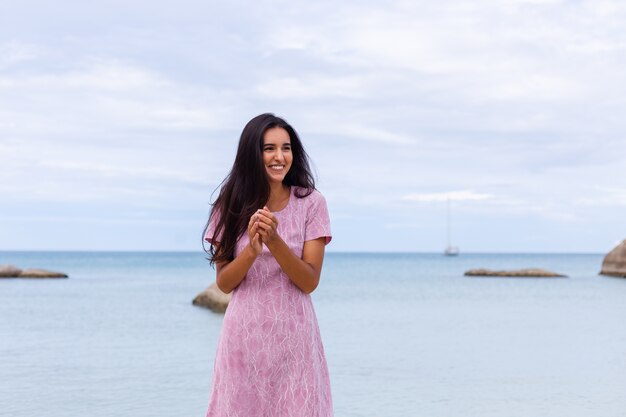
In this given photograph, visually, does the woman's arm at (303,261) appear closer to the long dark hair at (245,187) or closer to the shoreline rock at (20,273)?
the long dark hair at (245,187)

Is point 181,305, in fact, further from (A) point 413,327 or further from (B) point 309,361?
(B) point 309,361

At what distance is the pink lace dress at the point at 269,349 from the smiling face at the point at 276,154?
0.54 feet

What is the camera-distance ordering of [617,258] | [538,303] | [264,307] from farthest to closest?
[617,258], [538,303], [264,307]

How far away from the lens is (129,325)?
819 inches

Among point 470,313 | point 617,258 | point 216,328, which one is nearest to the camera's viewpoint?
point 216,328

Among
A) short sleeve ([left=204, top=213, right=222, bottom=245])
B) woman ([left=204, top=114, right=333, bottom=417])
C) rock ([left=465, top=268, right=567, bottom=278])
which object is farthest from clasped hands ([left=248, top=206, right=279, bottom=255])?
rock ([left=465, top=268, right=567, bottom=278])

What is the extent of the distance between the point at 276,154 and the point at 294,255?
41 cm

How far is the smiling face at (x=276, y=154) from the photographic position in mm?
3256

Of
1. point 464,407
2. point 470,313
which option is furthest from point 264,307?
point 470,313

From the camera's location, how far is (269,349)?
10.5 ft

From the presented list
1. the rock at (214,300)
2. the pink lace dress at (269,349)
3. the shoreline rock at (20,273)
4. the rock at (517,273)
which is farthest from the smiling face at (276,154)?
the rock at (517,273)

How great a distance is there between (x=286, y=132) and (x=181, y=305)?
80.9ft

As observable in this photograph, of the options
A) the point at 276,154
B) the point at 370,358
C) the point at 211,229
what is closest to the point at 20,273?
the point at 370,358

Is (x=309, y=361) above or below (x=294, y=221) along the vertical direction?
below
